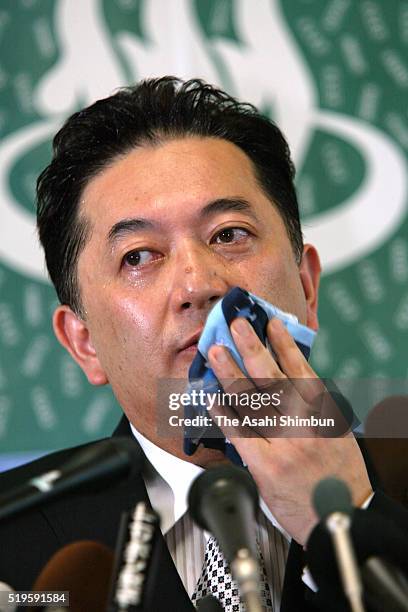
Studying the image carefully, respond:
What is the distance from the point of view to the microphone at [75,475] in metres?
1.09

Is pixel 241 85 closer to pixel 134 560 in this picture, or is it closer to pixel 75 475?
pixel 75 475

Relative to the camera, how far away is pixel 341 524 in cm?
98

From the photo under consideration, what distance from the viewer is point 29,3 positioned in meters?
3.27

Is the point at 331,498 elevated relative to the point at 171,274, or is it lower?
lower

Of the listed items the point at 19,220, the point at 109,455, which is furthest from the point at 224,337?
the point at 19,220

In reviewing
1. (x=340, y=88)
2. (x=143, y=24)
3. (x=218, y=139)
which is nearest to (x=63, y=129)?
(x=218, y=139)

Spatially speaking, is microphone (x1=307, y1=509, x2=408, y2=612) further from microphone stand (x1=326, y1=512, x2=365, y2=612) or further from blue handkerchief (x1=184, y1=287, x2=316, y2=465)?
blue handkerchief (x1=184, y1=287, x2=316, y2=465)

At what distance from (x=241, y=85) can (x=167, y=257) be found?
139 cm

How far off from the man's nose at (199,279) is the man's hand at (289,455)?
0.18 m

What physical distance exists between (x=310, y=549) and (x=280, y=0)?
262 cm

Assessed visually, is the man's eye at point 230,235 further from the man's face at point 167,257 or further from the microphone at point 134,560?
the microphone at point 134,560

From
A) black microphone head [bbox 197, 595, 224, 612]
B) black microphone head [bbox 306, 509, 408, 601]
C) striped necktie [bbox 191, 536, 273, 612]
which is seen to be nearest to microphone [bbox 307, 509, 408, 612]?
black microphone head [bbox 306, 509, 408, 601]

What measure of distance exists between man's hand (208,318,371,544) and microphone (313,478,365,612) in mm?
506

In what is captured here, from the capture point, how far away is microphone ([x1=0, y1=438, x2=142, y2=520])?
1.09 metres
